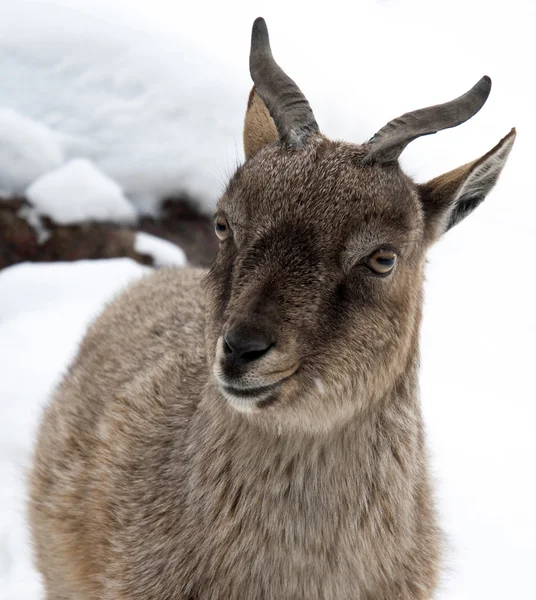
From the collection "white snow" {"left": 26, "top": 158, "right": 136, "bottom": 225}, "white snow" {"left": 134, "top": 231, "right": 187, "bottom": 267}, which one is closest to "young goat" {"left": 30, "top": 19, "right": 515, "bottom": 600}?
"white snow" {"left": 134, "top": 231, "right": 187, "bottom": 267}

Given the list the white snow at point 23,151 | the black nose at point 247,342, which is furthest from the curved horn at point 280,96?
the white snow at point 23,151

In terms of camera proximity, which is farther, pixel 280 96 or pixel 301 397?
pixel 280 96

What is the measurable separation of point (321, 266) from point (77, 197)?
20.7ft

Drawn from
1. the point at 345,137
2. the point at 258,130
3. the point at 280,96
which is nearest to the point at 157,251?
the point at 345,137

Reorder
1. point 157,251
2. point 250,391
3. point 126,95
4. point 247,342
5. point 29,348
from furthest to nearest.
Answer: point 126,95 < point 157,251 < point 29,348 < point 250,391 < point 247,342

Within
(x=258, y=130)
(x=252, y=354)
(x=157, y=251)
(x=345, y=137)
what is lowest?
(x=157, y=251)

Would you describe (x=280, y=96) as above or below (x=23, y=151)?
above

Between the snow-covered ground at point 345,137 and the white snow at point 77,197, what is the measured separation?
29 cm

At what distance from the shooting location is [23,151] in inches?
373

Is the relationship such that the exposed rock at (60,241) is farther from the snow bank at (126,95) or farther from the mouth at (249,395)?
the mouth at (249,395)

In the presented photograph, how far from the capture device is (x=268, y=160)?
373 cm

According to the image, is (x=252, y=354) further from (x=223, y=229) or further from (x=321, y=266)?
(x=223, y=229)

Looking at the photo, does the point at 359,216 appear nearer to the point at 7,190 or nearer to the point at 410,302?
the point at 410,302

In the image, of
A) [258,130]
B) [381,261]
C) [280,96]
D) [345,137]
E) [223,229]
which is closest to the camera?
[381,261]
